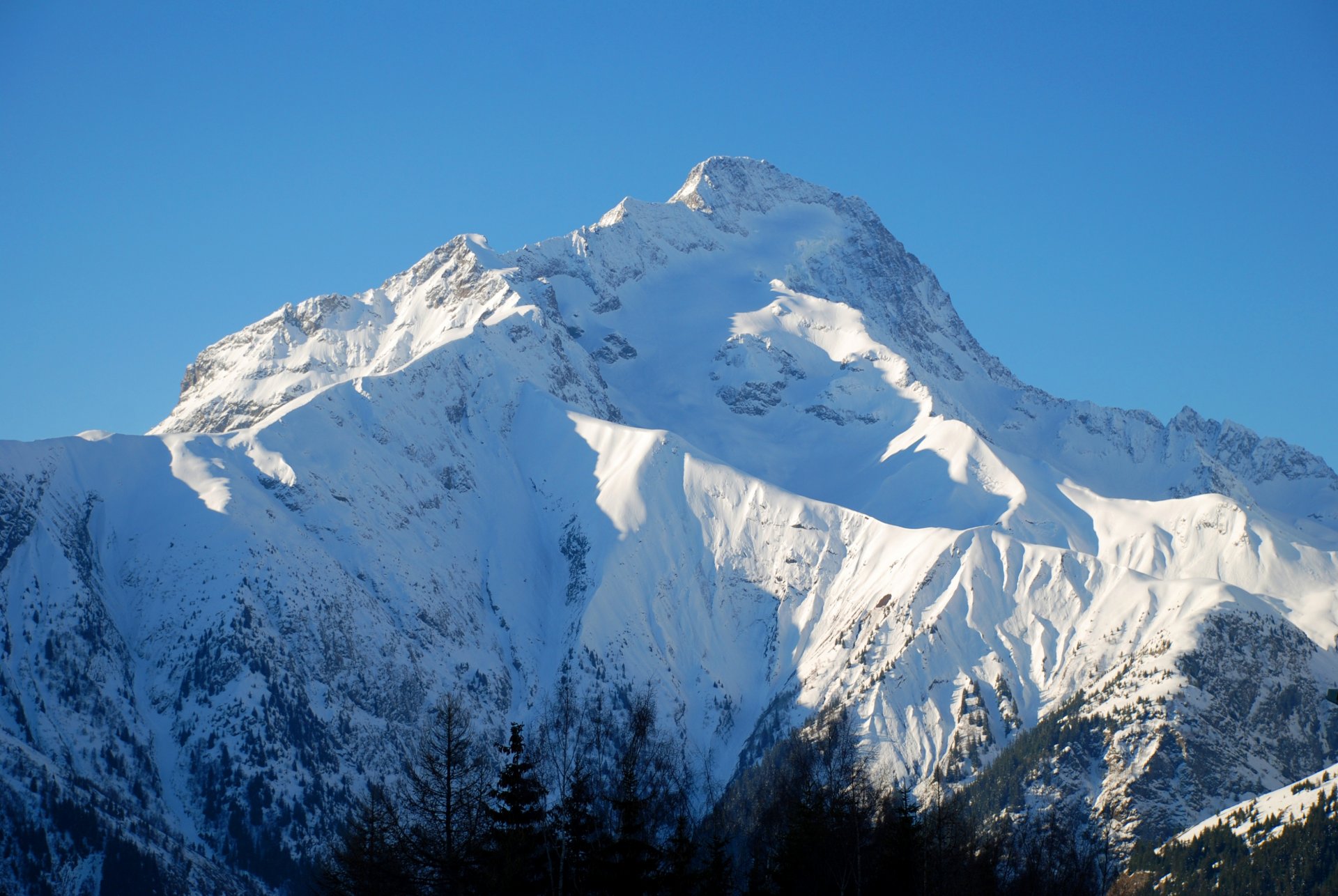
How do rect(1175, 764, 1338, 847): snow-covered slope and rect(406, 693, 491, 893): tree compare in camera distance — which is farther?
rect(1175, 764, 1338, 847): snow-covered slope

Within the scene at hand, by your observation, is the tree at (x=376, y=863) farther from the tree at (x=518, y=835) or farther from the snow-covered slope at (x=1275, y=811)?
the snow-covered slope at (x=1275, y=811)

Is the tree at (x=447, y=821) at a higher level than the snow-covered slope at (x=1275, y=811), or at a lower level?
lower

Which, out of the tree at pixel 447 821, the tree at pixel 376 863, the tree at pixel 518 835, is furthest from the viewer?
the tree at pixel 518 835

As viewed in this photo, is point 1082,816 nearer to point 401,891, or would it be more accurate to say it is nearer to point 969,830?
point 969,830

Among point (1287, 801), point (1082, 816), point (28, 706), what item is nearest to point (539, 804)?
point (1287, 801)

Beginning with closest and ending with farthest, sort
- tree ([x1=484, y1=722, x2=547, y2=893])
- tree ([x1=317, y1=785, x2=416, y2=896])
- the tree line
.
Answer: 1. tree ([x1=317, y1=785, x2=416, y2=896])
2. tree ([x1=484, y1=722, x2=547, y2=893])
3. the tree line

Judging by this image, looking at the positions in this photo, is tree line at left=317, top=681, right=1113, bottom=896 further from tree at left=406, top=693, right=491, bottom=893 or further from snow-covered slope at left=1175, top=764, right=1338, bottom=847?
snow-covered slope at left=1175, top=764, right=1338, bottom=847

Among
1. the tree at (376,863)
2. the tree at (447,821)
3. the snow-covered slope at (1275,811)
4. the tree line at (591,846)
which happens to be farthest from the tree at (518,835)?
the snow-covered slope at (1275,811)

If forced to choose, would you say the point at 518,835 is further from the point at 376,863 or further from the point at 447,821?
the point at 376,863

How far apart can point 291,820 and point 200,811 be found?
501 inches

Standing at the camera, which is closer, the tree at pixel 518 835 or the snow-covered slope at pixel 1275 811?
the tree at pixel 518 835

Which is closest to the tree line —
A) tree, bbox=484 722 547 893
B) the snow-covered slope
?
A: tree, bbox=484 722 547 893

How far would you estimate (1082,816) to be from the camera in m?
191

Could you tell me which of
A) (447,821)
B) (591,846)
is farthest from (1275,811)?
(447,821)
